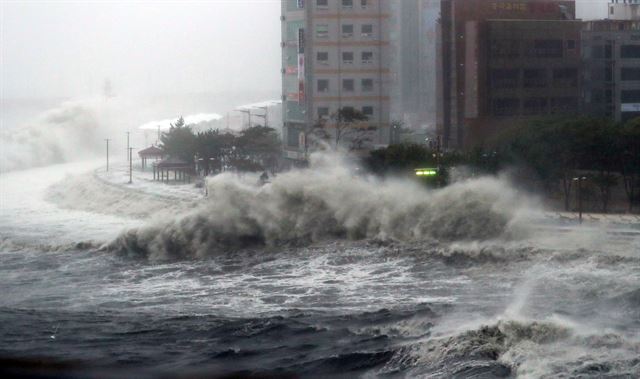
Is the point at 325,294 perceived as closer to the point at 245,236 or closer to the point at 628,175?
the point at 245,236

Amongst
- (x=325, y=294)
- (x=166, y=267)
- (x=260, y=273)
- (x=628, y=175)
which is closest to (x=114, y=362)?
(x=325, y=294)

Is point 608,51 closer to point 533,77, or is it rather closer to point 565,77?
point 565,77

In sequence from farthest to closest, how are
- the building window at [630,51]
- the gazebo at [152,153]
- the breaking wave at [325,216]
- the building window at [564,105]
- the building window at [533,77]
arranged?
the gazebo at [152,153] → the building window at [630,51] → the building window at [564,105] → the building window at [533,77] → the breaking wave at [325,216]

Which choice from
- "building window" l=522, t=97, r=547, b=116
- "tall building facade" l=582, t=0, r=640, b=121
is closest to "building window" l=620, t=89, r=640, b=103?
"tall building facade" l=582, t=0, r=640, b=121

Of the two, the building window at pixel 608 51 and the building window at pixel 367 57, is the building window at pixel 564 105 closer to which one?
the building window at pixel 608 51

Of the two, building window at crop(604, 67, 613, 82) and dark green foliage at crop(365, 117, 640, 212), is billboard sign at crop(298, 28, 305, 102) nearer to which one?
building window at crop(604, 67, 613, 82)

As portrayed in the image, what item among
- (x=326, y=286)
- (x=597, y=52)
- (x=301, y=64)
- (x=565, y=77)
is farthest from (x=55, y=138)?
(x=326, y=286)

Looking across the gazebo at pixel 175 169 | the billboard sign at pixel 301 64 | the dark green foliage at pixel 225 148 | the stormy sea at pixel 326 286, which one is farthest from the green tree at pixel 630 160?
the gazebo at pixel 175 169
